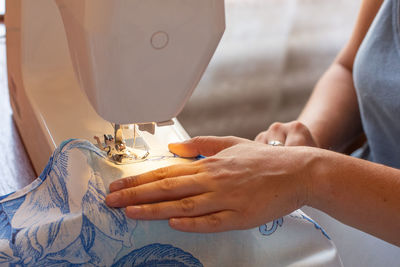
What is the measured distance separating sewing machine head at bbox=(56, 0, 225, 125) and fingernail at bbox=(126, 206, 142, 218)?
4.7 inches

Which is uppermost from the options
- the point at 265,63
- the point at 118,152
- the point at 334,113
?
the point at 118,152

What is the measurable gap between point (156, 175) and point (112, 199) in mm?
84

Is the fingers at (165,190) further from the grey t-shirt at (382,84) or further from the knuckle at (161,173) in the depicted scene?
the grey t-shirt at (382,84)

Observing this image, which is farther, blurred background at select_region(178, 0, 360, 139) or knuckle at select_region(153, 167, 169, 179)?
blurred background at select_region(178, 0, 360, 139)

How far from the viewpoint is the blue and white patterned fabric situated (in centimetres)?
62

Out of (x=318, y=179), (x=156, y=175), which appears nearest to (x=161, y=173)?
(x=156, y=175)

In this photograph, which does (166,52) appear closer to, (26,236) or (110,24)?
(110,24)

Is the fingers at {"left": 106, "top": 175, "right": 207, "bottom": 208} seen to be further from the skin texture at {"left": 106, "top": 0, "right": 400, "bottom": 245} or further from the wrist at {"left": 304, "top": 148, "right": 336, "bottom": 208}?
the wrist at {"left": 304, "top": 148, "right": 336, "bottom": 208}

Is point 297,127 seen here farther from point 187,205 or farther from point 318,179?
point 187,205

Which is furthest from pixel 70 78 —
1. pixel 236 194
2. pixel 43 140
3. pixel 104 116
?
pixel 236 194

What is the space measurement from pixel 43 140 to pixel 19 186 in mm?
91

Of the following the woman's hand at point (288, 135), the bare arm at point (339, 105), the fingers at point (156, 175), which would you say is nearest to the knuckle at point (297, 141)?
the woman's hand at point (288, 135)

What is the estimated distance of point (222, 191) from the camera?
2.26 ft

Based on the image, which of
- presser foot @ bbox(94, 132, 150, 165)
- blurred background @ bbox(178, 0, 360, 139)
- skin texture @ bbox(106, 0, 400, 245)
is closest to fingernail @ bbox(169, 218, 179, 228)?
skin texture @ bbox(106, 0, 400, 245)
